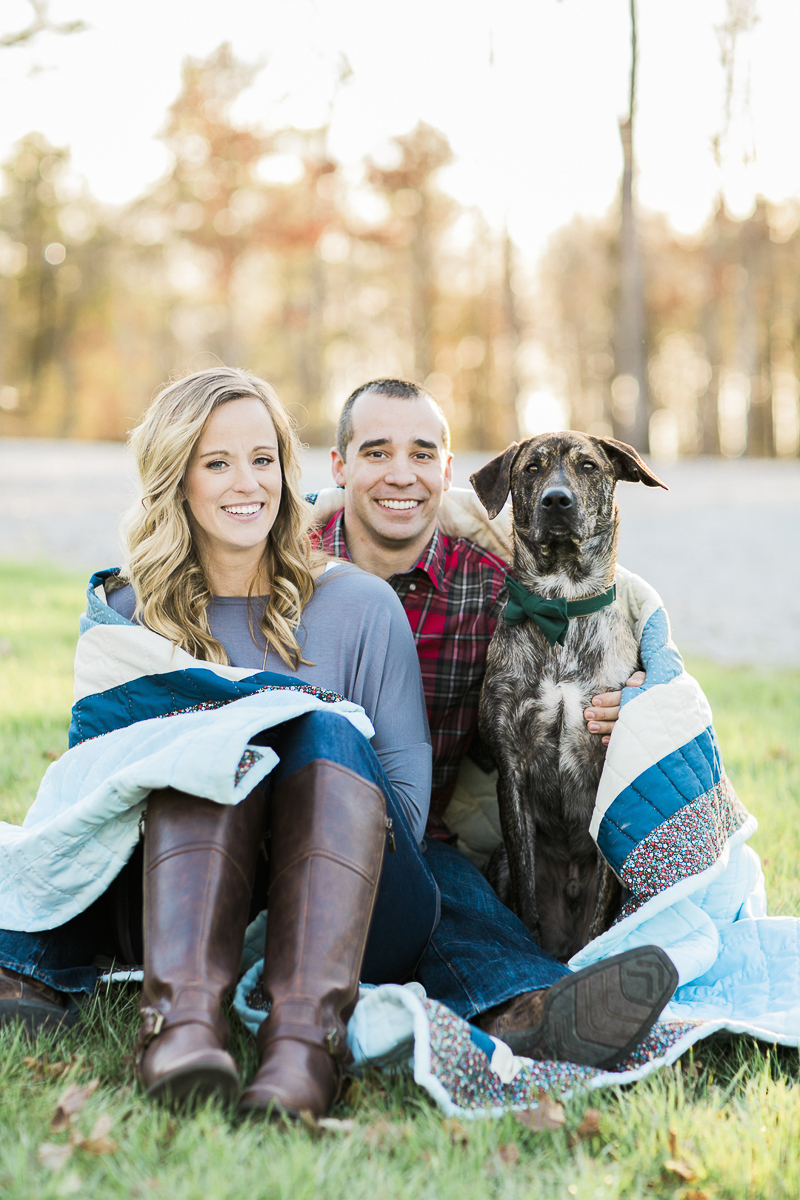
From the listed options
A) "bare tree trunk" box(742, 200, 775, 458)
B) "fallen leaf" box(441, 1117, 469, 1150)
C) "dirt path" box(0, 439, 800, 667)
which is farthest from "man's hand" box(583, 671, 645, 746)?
"bare tree trunk" box(742, 200, 775, 458)

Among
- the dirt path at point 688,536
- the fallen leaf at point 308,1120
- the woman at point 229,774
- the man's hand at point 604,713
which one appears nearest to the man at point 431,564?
the man's hand at point 604,713

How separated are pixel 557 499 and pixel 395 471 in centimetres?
53

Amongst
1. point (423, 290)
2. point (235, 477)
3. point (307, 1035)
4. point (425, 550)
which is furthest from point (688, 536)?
point (423, 290)

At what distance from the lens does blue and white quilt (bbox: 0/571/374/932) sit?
6.62ft

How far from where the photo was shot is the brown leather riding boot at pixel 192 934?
5.82 ft

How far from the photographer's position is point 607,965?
6.74ft

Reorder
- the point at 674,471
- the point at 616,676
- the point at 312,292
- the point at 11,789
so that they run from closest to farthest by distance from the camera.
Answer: the point at 616,676, the point at 11,789, the point at 674,471, the point at 312,292

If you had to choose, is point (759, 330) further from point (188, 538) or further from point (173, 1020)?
point (173, 1020)

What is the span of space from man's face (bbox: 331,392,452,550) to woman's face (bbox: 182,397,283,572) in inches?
21.9

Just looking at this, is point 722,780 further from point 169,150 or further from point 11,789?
point 169,150

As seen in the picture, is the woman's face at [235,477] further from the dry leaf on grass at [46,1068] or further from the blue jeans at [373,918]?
the dry leaf on grass at [46,1068]

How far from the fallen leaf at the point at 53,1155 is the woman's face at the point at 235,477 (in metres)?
1.48

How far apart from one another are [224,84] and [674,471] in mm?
14064

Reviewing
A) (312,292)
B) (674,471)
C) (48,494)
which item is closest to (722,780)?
(48,494)
